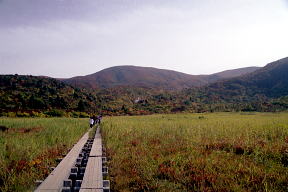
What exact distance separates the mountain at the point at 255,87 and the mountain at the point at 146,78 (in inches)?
1611

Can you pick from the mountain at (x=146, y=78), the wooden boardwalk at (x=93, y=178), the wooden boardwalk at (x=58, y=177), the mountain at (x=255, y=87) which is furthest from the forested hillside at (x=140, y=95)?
the mountain at (x=146, y=78)

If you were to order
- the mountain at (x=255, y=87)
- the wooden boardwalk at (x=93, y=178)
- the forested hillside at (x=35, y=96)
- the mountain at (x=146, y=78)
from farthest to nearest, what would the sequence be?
the mountain at (x=146, y=78) → the mountain at (x=255, y=87) → the forested hillside at (x=35, y=96) → the wooden boardwalk at (x=93, y=178)

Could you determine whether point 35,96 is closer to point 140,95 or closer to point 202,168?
point 140,95

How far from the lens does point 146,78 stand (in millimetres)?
139375

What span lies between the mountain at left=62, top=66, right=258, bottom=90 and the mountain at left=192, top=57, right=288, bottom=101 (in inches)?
1611

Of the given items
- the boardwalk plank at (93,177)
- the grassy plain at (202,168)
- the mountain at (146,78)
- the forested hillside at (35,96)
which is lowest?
the grassy plain at (202,168)

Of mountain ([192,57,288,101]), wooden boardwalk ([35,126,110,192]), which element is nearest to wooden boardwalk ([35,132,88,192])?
wooden boardwalk ([35,126,110,192])

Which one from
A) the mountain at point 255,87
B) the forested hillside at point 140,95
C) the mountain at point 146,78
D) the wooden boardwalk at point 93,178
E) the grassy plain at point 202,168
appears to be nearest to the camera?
the wooden boardwalk at point 93,178

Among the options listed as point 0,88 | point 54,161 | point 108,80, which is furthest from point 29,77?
point 108,80

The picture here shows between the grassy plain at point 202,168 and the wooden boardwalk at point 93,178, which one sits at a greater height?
the wooden boardwalk at point 93,178

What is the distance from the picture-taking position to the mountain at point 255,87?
66.2 meters

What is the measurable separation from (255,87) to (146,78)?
253 feet

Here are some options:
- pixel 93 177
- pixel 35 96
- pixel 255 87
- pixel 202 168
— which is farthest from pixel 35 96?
pixel 255 87

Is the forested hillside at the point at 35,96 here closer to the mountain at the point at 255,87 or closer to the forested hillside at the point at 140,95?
the forested hillside at the point at 140,95
